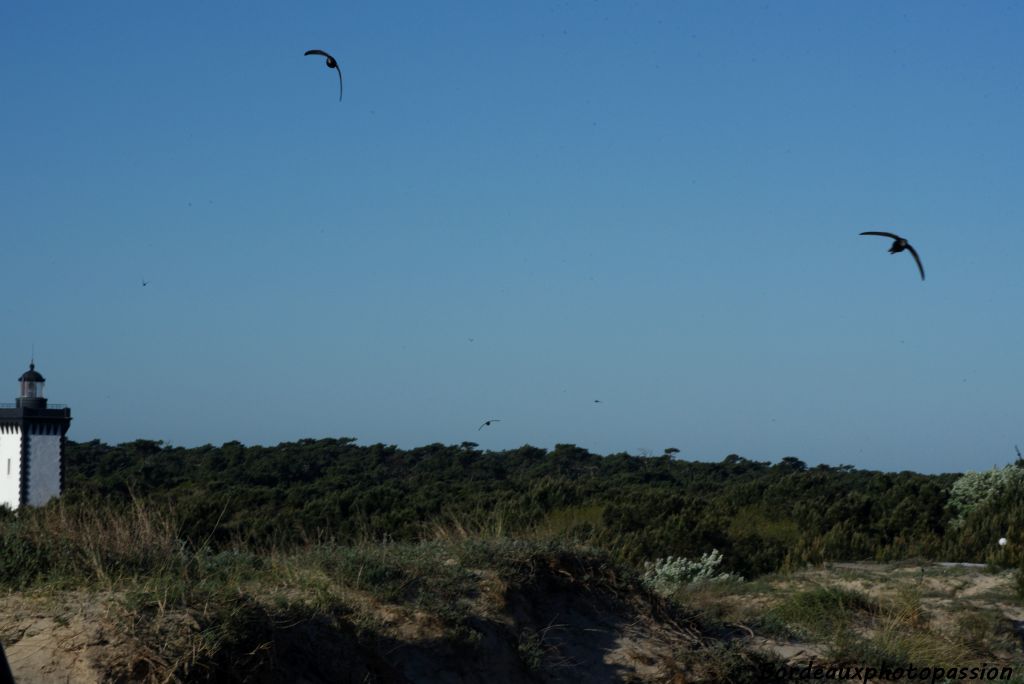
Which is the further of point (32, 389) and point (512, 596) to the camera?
point (32, 389)

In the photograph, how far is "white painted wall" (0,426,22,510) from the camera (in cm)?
3866

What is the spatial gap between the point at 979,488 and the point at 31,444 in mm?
30428

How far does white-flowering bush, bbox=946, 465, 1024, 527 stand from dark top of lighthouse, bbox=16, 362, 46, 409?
30.3 meters

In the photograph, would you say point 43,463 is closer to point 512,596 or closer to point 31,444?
point 31,444

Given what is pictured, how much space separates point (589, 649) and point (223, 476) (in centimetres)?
3341

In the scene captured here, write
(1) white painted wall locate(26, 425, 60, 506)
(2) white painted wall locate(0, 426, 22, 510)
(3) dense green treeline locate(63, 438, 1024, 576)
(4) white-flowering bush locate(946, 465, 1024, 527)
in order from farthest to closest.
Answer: (1) white painted wall locate(26, 425, 60, 506) → (2) white painted wall locate(0, 426, 22, 510) → (4) white-flowering bush locate(946, 465, 1024, 527) → (3) dense green treeline locate(63, 438, 1024, 576)

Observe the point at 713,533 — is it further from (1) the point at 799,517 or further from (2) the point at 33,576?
(2) the point at 33,576

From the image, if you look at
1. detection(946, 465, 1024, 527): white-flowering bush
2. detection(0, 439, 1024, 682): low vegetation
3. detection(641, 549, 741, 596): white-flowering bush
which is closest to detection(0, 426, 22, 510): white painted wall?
detection(0, 439, 1024, 682): low vegetation

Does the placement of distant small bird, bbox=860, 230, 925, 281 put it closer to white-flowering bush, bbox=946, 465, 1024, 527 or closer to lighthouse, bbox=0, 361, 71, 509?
white-flowering bush, bbox=946, 465, 1024, 527

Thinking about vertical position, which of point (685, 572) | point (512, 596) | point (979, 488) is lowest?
point (685, 572)

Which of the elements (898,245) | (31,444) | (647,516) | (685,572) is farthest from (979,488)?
(31,444)

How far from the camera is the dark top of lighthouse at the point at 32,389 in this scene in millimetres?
39500

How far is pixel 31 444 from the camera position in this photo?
38.8 metres

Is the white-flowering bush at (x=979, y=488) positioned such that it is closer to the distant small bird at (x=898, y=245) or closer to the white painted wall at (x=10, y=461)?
the distant small bird at (x=898, y=245)
